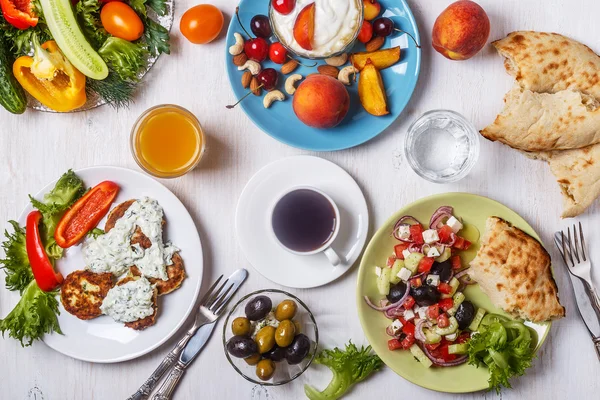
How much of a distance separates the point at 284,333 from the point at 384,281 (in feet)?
1.22

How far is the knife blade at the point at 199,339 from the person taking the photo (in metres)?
1.98

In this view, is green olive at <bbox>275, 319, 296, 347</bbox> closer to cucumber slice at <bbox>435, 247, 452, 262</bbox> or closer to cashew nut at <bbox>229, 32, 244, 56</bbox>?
cucumber slice at <bbox>435, 247, 452, 262</bbox>

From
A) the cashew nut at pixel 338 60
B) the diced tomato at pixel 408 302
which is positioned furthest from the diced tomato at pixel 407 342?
the cashew nut at pixel 338 60

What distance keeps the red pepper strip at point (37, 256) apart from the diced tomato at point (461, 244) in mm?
1347

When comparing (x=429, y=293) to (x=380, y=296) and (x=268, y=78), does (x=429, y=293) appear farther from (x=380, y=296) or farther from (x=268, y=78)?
(x=268, y=78)

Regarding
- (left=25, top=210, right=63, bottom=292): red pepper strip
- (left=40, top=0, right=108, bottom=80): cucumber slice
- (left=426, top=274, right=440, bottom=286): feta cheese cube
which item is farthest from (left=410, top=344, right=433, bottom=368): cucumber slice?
(left=40, top=0, right=108, bottom=80): cucumber slice

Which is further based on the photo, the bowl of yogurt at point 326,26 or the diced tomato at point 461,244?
the diced tomato at point 461,244

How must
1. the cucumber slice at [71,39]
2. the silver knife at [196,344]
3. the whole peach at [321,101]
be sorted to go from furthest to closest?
the silver knife at [196,344] < the cucumber slice at [71,39] < the whole peach at [321,101]

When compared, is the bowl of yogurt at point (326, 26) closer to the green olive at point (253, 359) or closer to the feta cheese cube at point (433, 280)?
the feta cheese cube at point (433, 280)

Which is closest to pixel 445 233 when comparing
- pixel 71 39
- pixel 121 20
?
pixel 121 20

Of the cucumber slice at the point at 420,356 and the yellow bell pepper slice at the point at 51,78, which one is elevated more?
the yellow bell pepper slice at the point at 51,78

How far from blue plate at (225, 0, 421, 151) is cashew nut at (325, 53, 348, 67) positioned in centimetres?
3

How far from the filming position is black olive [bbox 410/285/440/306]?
1.87m

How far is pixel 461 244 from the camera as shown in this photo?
1.91 metres
